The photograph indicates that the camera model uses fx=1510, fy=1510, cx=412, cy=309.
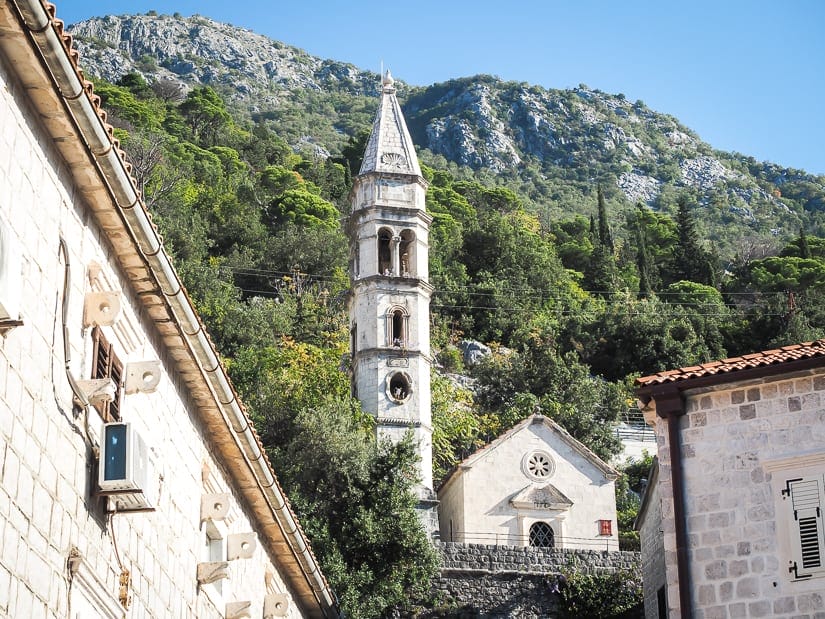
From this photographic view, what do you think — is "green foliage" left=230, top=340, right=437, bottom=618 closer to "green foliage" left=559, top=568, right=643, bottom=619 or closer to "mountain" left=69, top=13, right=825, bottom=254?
"green foliage" left=559, top=568, right=643, bottom=619

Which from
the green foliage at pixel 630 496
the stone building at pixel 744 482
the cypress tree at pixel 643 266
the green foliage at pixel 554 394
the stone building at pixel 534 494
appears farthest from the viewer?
→ the cypress tree at pixel 643 266

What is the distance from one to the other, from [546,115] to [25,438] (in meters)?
153

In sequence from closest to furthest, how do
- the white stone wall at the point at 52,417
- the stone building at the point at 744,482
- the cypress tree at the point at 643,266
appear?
1. the white stone wall at the point at 52,417
2. the stone building at the point at 744,482
3. the cypress tree at the point at 643,266

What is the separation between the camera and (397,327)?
4659cm

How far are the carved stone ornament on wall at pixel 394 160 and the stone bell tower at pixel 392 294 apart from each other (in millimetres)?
32

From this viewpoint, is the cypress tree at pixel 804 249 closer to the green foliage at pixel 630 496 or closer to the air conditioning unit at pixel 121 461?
the green foliage at pixel 630 496

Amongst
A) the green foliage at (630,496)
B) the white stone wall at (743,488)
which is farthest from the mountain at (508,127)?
the white stone wall at (743,488)

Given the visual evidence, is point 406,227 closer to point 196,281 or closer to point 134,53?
point 196,281

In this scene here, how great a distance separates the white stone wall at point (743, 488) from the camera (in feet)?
60.7

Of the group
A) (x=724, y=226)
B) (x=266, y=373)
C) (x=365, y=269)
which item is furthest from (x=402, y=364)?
(x=724, y=226)

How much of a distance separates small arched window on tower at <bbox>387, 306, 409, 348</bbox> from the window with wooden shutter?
32599mm

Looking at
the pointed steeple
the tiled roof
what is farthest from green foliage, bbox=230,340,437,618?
the tiled roof

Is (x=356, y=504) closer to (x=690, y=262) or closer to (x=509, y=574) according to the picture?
(x=509, y=574)

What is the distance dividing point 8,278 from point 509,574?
30359 mm
